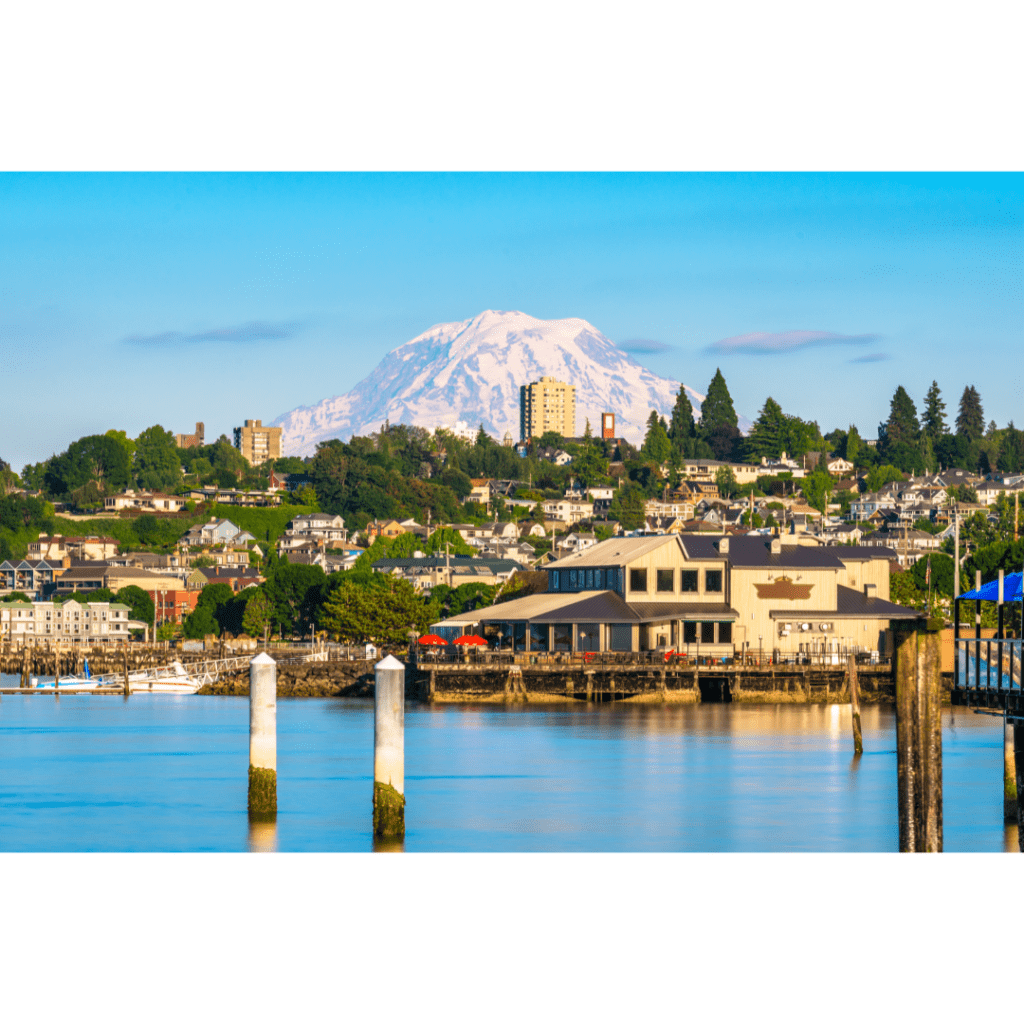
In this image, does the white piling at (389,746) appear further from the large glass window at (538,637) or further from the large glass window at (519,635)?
the large glass window at (519,635)

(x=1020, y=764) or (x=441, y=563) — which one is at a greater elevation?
(x=441, y=563)

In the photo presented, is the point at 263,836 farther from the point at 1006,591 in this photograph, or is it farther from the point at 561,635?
the point at 561,635

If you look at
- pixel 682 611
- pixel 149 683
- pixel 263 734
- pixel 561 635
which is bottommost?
pixel 149 683

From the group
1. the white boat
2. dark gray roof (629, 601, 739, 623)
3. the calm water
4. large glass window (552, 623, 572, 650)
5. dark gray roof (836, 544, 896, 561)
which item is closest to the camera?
the calm water

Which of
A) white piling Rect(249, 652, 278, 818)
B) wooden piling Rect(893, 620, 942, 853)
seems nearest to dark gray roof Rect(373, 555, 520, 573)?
white piling Rect(249, 652, 278, 818)

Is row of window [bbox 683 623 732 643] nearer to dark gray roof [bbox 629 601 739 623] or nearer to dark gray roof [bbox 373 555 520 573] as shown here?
dark gray roof [bbox 629 601 739 623]

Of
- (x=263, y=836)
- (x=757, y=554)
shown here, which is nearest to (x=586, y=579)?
(x=757, y=554)

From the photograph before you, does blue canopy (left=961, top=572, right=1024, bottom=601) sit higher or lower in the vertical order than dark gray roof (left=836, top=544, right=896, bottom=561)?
lower
